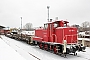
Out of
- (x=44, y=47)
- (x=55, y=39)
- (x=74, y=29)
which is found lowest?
(x=44, y=47)

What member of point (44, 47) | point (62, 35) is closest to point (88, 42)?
point (44, 47)

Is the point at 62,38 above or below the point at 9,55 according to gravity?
above

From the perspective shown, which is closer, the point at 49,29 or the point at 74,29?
the point at 74,29

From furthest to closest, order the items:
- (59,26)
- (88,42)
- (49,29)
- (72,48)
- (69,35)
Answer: (88,42) → (49,29) → (59,26) → (69,35) → (72,48)

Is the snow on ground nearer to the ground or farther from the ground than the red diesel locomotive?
nearer to the ground

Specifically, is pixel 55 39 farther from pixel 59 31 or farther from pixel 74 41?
pixel 74 41

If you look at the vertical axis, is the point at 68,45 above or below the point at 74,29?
below

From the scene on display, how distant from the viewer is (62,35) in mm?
11773

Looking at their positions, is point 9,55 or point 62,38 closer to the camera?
point 9,55

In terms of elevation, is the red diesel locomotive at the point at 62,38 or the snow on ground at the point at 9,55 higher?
the red diesel locomotive at the point at 62,38

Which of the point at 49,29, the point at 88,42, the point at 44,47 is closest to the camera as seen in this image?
the point at 49,29

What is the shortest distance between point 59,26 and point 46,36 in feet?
7.06

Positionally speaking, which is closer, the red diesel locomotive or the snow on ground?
the snow on ground

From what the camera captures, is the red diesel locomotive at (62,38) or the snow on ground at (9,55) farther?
the red diesel locomotive at (62,38)
